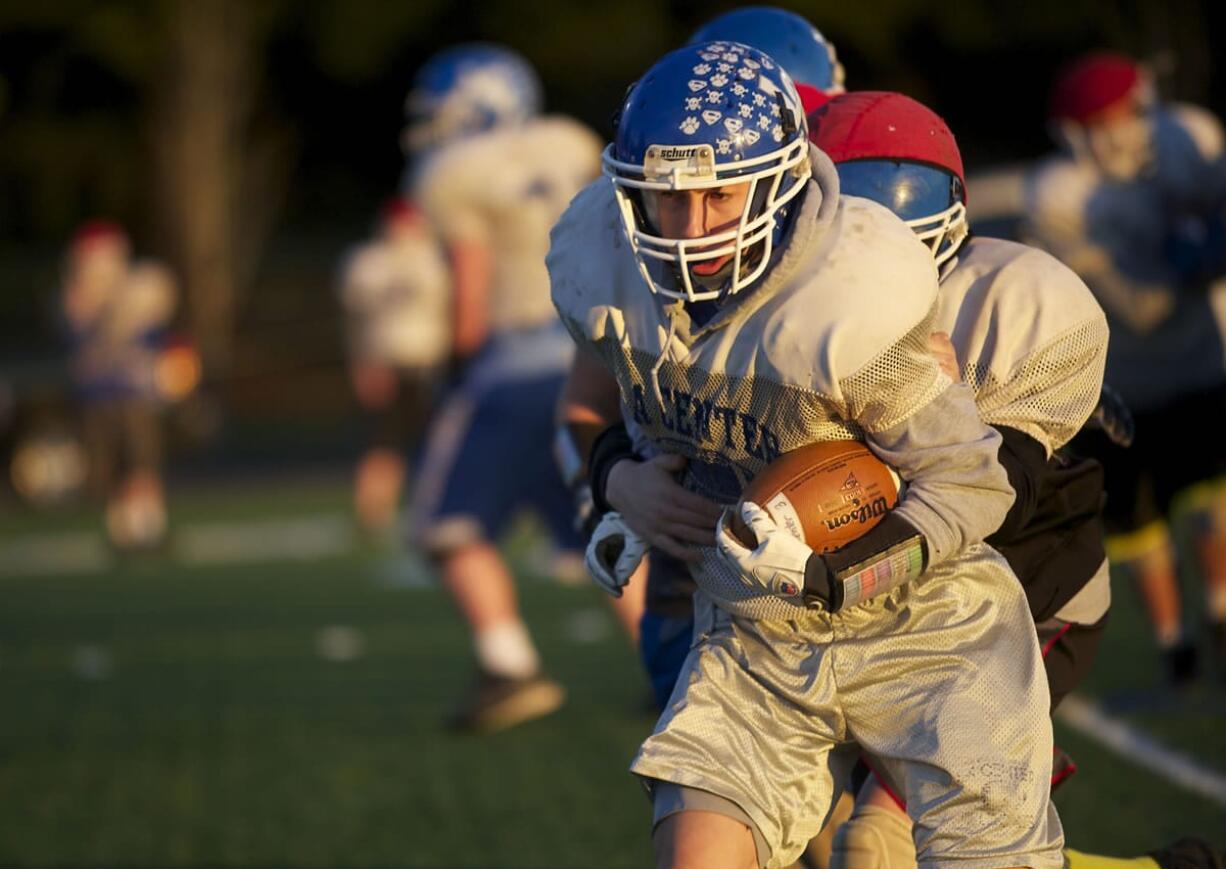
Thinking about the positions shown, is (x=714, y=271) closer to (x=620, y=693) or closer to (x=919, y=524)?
(x=919, y=524)

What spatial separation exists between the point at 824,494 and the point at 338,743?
378 centimetres

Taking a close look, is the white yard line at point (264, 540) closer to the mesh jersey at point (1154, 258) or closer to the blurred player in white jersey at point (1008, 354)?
the mesh jersey at point (1154, 258)

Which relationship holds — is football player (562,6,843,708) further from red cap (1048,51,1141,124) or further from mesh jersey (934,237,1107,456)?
red cap (1048,51,1141,124)

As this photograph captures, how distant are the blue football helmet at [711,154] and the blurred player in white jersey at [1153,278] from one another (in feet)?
11.0

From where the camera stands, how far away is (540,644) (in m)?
8.18

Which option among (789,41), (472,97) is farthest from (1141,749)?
(472,97)

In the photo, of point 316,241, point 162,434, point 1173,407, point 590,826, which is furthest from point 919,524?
point 316,241

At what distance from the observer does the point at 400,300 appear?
45.0ft

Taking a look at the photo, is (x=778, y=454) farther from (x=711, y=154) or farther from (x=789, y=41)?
(x=789, y=41)

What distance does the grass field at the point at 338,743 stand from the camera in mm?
5047

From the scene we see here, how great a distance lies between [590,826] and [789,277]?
8.34ft

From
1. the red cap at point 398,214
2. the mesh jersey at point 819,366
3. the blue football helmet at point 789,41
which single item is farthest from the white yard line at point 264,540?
the mesh jersey at point 819,366

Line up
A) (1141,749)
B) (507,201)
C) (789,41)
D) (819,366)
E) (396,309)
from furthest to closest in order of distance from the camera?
(396,309) < (507,201) < (1141,749) < (789,41) < (819,366)

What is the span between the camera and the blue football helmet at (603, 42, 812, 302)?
2883mm
